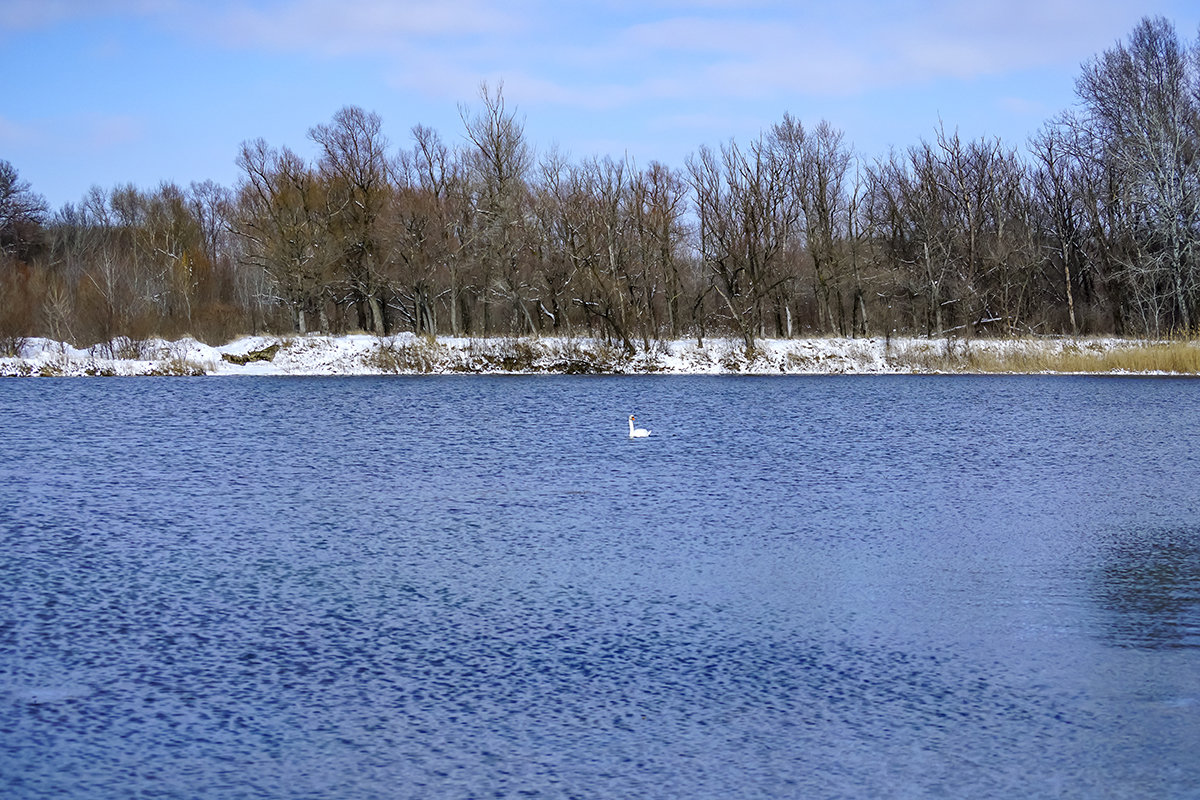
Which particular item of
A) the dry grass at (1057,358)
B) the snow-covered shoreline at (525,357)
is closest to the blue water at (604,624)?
the dry grass at (1057,358)

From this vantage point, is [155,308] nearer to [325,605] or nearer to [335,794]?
[325,605]

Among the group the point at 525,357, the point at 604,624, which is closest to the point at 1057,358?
the point at 525,357

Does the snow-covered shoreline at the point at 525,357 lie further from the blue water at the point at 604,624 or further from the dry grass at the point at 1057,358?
the blue water at the point at 604,624

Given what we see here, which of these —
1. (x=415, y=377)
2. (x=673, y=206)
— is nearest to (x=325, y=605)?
(x=415, y=377)

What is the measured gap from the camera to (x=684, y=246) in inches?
2633

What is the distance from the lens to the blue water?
6934 mm

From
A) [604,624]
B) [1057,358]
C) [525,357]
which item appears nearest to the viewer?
[604,624]

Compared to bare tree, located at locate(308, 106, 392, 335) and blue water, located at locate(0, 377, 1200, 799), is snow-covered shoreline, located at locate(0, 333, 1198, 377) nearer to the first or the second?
bare tree, located at locate(308, 106, 392, 335)

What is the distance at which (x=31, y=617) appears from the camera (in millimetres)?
10266

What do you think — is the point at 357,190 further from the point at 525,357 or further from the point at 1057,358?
the point at 1057,358

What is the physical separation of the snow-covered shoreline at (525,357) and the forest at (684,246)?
1396 mm

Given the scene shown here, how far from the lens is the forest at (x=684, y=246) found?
56656 mm

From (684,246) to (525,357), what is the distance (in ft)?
57.2

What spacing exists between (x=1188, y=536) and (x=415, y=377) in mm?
40611
